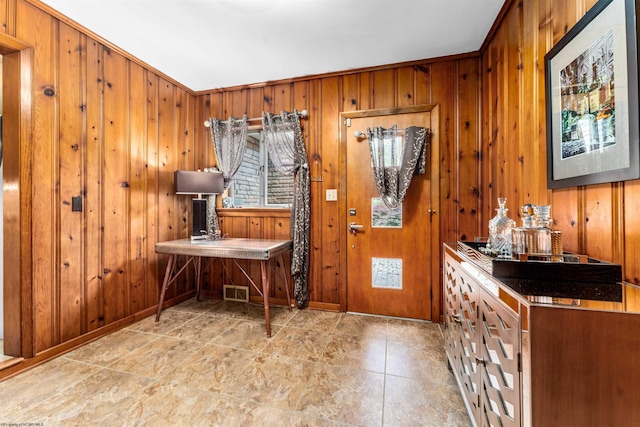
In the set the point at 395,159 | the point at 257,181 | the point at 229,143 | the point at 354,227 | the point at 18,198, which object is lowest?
the point at 354,227

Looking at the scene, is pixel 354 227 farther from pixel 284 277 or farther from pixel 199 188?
pixel 199 188

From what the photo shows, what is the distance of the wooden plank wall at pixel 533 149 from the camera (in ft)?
3.34

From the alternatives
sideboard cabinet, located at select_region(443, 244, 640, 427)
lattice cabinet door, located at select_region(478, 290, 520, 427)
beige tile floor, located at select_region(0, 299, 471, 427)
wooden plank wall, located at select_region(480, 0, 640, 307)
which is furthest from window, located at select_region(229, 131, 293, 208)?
sideboard cabinet, located at select_region(443, 244, 640, 427)

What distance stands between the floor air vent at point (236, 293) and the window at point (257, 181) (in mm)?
1020

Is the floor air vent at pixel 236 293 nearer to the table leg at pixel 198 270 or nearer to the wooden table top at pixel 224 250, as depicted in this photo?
the table leg at pixel 198 270

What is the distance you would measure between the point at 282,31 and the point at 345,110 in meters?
0.98

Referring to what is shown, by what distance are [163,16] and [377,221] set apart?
8.36 ft

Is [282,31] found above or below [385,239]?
above

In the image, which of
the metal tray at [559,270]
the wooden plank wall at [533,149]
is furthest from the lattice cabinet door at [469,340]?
the wooden plank wall at [533,149]

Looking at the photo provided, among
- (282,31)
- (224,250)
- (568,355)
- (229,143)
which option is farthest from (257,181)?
(568,355)

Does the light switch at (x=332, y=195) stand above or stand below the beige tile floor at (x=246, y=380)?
above

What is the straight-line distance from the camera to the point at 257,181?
134 inches

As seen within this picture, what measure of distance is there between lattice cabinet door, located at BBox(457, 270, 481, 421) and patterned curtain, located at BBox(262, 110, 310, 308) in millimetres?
1716

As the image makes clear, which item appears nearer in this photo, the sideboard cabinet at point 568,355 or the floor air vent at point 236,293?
the sideboard cabinet at point 568,355
